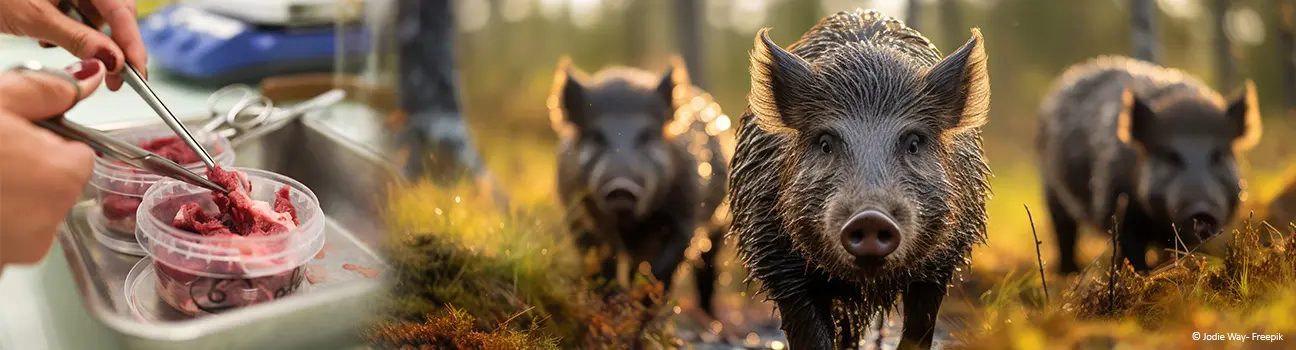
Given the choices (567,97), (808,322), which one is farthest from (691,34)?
(808,322)

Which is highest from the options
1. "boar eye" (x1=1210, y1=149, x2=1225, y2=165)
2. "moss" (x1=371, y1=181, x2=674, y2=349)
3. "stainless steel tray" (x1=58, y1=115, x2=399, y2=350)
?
"boar eye" (x1=1210, y1=149, x2=1225, y2=165)

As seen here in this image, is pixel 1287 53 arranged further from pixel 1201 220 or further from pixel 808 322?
pixel 808 322

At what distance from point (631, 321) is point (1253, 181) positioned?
1992mm

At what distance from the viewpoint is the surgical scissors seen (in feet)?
6.04

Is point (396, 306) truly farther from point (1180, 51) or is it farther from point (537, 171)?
point (1180, 51)

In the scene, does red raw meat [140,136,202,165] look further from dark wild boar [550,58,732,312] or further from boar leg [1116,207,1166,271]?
boar leg [1116,207,1166,271]

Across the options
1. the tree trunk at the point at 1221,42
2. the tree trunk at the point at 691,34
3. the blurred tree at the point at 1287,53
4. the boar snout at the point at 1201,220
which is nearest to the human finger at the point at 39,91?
the boar snout at the point at 1201,220

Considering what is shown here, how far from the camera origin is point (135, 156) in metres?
1.36

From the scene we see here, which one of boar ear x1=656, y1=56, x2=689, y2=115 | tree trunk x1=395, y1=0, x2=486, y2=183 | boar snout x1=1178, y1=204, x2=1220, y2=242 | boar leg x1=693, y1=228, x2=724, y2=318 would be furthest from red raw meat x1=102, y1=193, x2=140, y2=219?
tree trunk x1=395, y1=0, x2=486, y2=183

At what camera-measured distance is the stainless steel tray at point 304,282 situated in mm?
1255

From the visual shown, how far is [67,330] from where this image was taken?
57.8 inches

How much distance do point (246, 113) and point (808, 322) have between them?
1271mm

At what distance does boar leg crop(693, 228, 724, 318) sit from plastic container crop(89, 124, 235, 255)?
1.82 m

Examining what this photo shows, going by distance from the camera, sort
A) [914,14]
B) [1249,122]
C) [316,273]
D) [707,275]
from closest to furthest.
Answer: [316,273]
[914,14]
[1249,122]
[707,275]
